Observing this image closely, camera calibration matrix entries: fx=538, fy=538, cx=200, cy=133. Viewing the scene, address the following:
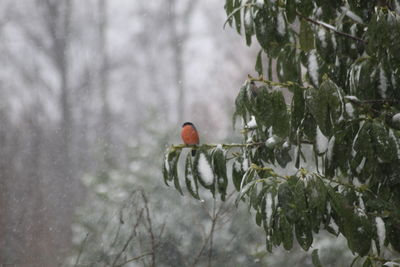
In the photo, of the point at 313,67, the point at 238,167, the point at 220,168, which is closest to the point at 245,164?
the point at 238,167

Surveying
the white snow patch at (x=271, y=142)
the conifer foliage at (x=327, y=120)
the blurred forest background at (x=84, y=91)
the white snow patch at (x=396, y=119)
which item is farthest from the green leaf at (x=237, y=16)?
the blurred forest background at (x=84, y=91)

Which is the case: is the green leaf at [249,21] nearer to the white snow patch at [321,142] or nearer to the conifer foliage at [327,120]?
the conifer foliage at [327,120]

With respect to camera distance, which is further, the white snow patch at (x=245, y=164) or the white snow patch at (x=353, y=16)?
the white snow patch at (x=245, y=164)

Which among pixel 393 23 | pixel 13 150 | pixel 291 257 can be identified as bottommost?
pixel 291 257

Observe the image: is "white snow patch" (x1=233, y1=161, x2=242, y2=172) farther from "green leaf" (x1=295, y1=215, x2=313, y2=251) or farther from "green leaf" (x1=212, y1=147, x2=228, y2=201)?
"green leaf" (x1=295, y1=215, x2=313, y2=251)

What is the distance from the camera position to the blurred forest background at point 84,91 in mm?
3707

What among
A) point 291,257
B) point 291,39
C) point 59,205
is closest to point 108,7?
point 59,205

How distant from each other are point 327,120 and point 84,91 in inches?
129

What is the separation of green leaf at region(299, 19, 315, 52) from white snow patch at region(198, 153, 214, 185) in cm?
27

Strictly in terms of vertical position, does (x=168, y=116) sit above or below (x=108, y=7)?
below

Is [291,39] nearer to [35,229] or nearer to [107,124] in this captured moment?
[107,124]

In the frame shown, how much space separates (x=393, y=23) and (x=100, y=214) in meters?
2.53

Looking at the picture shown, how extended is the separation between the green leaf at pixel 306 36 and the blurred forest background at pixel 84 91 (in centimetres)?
232

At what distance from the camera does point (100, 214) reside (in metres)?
3.14
